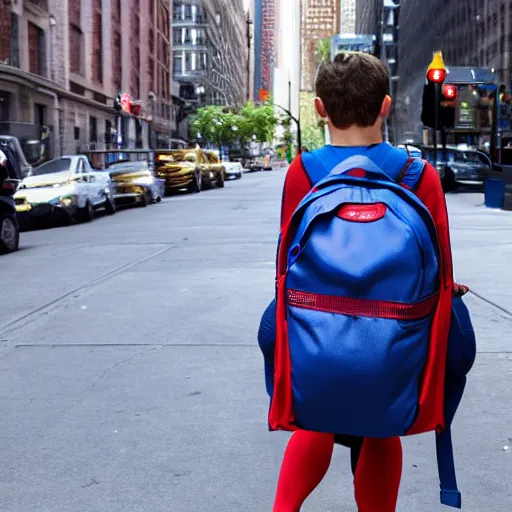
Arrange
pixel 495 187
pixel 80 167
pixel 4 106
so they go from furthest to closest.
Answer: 1. pixel 4 106
2. pixel 495 187
3. pixel 80 167

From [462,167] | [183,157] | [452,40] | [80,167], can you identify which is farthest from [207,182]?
[452,40]

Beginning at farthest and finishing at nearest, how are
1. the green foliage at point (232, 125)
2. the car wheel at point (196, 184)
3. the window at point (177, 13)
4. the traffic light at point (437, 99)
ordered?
the window at point (177, 13) < the green foliage at point (232, 125) < the car wheel at point (196, 184) < the traffic light at point (437, 99)

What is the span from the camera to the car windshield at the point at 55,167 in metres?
20.6

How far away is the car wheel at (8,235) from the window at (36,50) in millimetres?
27123

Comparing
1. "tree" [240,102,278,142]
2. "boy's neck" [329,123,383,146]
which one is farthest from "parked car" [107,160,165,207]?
"tree" [240,102,278,142]

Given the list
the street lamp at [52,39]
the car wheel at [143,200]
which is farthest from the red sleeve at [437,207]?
the street lamp at [52,39]

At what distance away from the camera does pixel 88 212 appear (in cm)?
2048

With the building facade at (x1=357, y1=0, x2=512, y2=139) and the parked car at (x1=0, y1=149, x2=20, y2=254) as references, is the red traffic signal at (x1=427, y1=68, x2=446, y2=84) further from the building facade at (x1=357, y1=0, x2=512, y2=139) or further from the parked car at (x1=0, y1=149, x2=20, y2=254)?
the building facade at (x1=357, y1=0, x2=512, y2=139)

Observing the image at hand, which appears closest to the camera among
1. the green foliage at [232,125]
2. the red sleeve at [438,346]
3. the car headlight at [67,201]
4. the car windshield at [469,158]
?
the red sleeve at [438,346]

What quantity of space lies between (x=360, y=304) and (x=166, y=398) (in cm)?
299

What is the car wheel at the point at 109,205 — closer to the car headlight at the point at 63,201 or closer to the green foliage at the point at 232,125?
the car headlight at the point at 63,201

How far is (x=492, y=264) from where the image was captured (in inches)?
425

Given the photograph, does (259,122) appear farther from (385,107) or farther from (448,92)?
(385,107)

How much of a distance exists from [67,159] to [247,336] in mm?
15254
